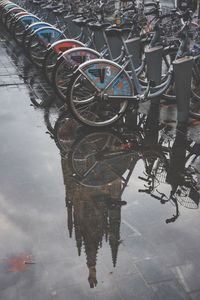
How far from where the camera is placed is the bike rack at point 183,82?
6605mm

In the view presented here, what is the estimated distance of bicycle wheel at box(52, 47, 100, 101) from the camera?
749 cm

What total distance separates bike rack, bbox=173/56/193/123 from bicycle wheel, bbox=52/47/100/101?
5.38 feet

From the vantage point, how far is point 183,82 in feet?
22.1

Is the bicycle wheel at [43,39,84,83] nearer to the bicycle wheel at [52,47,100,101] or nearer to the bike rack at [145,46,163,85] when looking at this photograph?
the bicycle wheel at [52,47,100,101]

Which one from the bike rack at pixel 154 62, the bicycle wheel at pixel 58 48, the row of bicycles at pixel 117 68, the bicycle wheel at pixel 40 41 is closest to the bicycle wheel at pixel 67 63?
the row of bicycles at pixel 117 68

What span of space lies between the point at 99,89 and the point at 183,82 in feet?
4.32

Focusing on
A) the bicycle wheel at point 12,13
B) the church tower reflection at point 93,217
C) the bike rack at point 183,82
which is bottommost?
the bicycle wheel at point 12,13

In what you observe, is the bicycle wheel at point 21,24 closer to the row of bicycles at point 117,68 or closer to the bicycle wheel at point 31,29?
the bicycle wheel at point 31,29

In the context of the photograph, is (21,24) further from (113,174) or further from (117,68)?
(113,174)

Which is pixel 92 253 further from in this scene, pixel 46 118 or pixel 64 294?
pixel 46 118

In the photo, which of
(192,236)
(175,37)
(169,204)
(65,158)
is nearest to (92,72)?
(65,158)

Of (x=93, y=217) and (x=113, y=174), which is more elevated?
(x=93, y=217)

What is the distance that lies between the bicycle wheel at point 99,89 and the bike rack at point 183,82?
0.73 metres

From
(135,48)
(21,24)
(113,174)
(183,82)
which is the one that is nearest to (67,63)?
(135,48)
